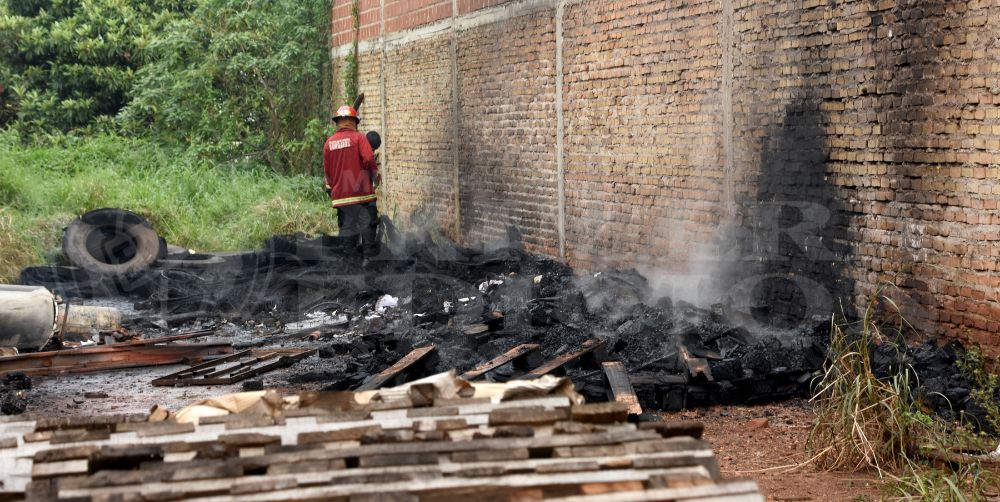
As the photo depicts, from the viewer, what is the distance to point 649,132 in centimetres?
1059

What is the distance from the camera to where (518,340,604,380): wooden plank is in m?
7.51

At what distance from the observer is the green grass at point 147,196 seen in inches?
556

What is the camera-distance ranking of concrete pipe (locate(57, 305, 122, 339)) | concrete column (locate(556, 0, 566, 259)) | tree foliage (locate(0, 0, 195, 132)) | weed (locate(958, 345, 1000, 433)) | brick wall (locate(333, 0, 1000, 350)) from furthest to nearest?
tree foliage (locate(0, 0, 195, 132))
concrete column (locate(556, 0, 566, 259))
concrete pipe (locate(57, 305, 122, 339))
brick wall (locate(333, 0, 1000, 350))
weed (locate(958, 345, 1000, 433))

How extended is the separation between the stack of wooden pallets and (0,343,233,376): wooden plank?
5.25m

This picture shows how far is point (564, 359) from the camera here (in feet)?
25.7

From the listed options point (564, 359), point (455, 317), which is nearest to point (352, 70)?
point (455, 317)

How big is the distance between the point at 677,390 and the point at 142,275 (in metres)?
7.39

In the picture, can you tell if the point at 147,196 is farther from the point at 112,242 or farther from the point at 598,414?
the point at 598,414

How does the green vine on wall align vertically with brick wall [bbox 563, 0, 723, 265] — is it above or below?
above

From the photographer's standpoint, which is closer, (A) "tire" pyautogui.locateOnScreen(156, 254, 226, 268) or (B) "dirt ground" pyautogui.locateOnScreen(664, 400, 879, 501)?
(B) "dirt ground" pyautogui.locateOnScreen(664, 400, 879, 501)

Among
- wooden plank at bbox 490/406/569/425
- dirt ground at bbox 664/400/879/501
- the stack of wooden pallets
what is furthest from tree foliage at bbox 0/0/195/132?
wooden plank at bbox 490/406/569/425

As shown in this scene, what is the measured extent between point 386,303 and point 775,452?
5.92 metres

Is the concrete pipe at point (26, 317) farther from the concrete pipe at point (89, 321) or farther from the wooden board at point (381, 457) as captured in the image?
the wooden board at point (381, 457)

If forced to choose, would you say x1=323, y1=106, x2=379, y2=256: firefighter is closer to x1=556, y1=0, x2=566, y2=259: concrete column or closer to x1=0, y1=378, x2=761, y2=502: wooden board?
x1=556, y1=0, x2=566, y2=259: concrete column
